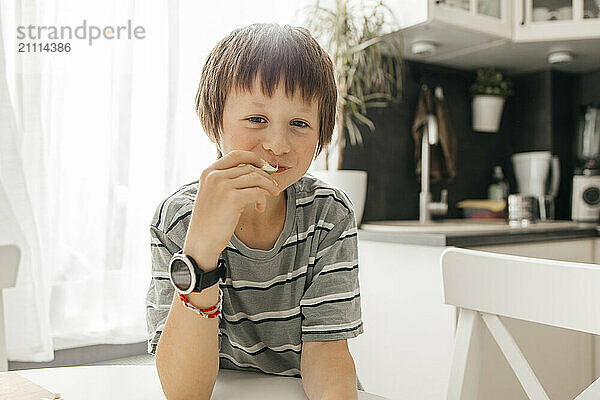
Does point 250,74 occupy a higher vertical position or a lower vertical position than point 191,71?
lower

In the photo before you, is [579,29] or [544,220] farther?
[544,220]

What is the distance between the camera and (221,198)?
682mm

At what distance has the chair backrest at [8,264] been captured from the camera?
3.26 feet

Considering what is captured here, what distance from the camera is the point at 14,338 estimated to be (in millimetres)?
1655

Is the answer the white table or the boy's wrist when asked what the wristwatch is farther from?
Answer: the white table

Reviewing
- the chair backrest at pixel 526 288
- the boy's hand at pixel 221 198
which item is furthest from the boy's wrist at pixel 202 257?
the chair backrest at pixel 526 288

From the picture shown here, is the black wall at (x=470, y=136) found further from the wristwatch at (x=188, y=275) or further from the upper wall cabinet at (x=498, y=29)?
the wristwatch at (x=188, y=275)

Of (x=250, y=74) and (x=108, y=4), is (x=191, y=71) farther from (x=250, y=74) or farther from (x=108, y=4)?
(x=250, y=74)

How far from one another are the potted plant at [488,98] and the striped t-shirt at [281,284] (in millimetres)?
1834

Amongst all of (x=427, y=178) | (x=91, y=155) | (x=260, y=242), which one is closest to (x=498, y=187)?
(x=427, y=178)

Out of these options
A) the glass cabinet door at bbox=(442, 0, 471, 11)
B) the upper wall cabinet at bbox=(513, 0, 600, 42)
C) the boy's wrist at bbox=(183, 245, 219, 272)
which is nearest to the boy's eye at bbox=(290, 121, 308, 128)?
the boy's wrist at bbox=(183, 245, 219, 272)

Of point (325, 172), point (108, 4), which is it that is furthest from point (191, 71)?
point (325, 172)

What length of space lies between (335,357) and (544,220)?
191 centimetres

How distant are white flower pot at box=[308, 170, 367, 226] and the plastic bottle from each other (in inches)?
36.3
